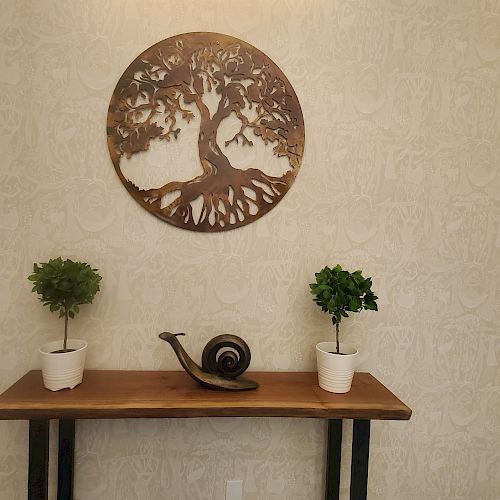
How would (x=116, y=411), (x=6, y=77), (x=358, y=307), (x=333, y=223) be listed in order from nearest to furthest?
(x=116, y=411), (x=358, y=307), (x=6, y=77), (x=333, y=223)

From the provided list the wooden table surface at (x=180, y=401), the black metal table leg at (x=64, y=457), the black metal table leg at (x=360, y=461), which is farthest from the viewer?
the black metal table leg at (x=64, y=457)

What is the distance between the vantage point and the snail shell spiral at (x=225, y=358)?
123 centimetres

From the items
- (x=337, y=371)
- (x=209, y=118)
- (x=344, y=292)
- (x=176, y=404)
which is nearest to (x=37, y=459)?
(x=176, y=404)

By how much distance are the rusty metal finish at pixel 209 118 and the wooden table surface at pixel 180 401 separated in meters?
0.54

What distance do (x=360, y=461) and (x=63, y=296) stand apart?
1.01 m

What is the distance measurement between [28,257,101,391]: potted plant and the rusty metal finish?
323mm

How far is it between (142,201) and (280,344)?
693 millimetres

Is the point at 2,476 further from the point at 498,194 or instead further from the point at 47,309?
the point at 498,194

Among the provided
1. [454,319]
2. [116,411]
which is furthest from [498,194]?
[116,411]

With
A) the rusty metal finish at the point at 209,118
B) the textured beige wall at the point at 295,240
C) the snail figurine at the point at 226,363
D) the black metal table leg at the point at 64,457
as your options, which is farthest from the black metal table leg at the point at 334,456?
the black metal table leg at the point at 64,457

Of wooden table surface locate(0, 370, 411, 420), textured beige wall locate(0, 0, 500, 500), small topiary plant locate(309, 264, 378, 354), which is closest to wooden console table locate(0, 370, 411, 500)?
wooden table surface locate(0, 370, 411, 420)

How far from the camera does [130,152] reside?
1.34 m

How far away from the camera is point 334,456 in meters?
1.39

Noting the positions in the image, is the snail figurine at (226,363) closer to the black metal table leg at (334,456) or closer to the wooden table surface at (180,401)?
the wooden table surface at (180,401)
